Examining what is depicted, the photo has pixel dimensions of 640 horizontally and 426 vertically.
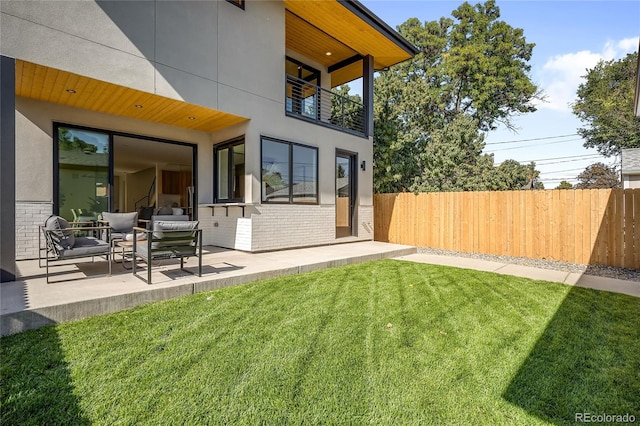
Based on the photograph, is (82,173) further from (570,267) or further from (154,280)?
(570,267)

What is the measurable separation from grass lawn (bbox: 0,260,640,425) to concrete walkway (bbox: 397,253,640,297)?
1408mm

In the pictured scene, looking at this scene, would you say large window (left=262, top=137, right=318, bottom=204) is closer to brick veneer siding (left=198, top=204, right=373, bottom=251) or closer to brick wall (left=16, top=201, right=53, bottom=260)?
brick veneer siding (left=198, top=204, right=373, bottom=251)

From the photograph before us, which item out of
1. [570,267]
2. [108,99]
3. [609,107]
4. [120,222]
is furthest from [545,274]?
[609,107]

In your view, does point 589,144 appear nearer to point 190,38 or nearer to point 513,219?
point 513,219

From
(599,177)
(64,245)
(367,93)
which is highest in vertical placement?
(367,93)

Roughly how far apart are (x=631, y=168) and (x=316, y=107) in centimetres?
1627

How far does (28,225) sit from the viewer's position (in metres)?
5.79

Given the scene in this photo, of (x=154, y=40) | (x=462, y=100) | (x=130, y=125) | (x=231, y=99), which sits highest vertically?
(x=462, y=100)

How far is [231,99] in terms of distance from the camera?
6.81 meters

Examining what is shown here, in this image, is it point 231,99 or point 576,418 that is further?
point 231,99

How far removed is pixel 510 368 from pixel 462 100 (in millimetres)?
22203

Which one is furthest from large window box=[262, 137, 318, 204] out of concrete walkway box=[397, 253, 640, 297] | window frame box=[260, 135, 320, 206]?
concrete walkway box=[397, 253, 640, 297]

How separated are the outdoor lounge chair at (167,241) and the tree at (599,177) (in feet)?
119

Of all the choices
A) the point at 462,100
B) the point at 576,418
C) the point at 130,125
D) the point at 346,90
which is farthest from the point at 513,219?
the point at 462,100
